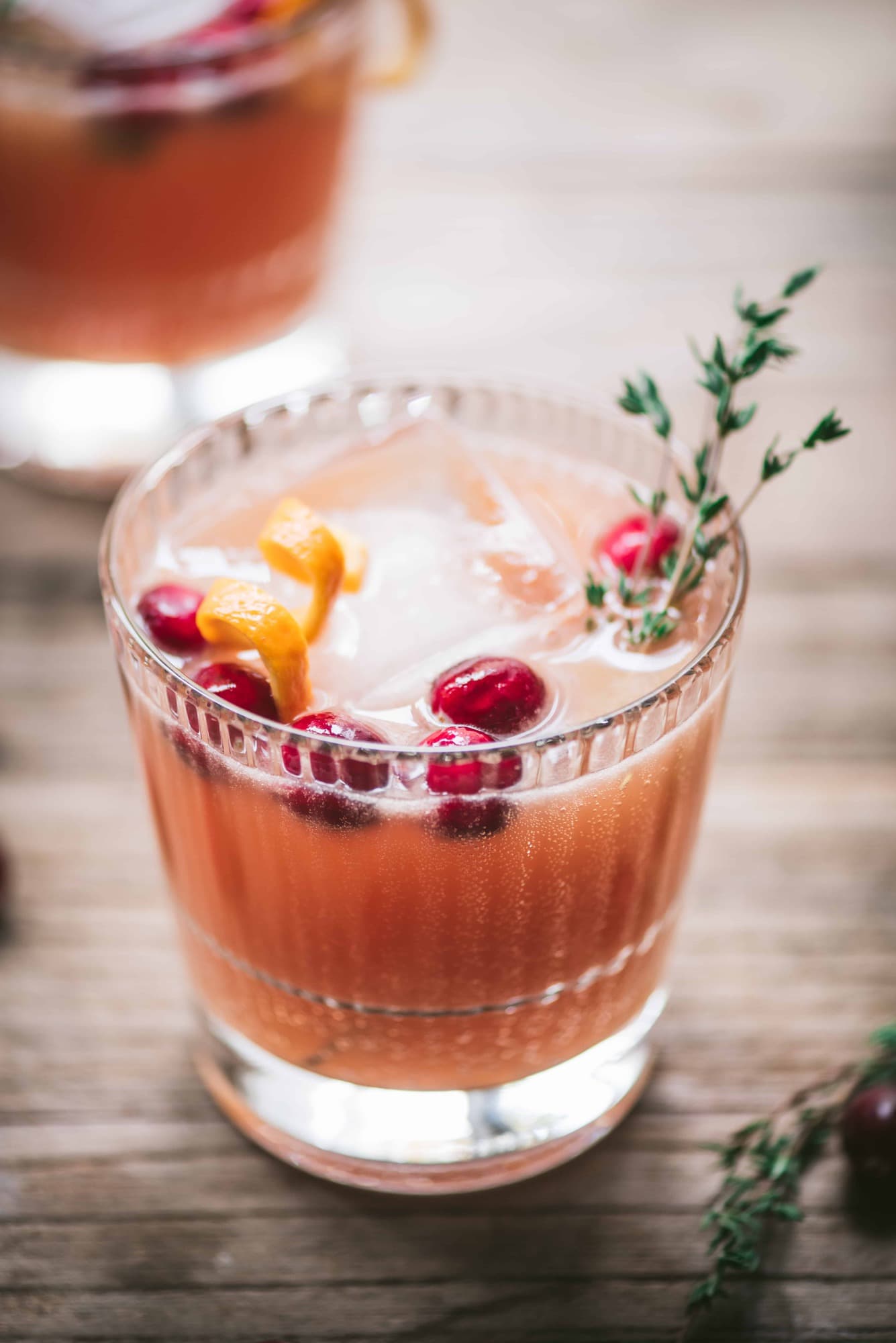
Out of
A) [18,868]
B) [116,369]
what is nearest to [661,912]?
[18,868]

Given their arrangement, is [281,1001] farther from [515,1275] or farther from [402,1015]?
[515,1275]

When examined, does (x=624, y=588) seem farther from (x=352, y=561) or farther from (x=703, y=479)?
(x=352, y=561)

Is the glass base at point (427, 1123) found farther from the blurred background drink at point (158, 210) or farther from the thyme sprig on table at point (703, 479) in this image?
the blurred background drink at point (158, 210)

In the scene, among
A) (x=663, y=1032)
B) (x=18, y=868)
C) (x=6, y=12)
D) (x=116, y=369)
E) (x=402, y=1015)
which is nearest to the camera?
(x=402, y=1015)

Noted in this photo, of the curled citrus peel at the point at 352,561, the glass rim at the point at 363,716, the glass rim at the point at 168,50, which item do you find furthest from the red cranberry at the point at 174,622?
the glass rim at the point at 168,50

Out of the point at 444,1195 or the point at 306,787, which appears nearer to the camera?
the point at 306,787

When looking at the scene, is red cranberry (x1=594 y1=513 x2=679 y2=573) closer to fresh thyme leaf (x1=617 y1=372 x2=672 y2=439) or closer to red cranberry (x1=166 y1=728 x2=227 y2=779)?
fresh thyme leaf (x1=617 y1=372 x2=672 y2=439)
